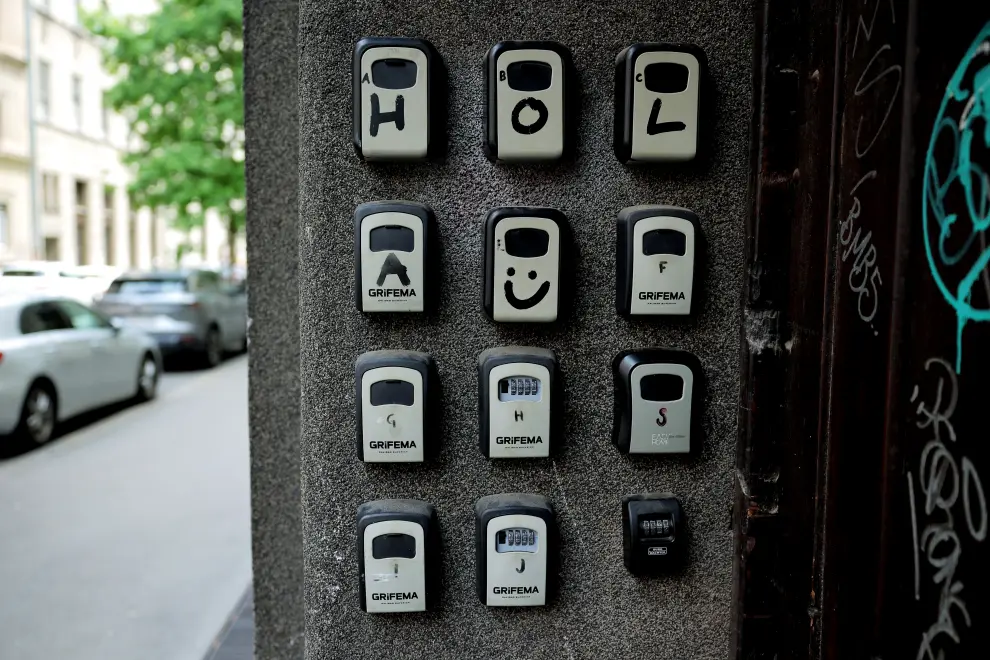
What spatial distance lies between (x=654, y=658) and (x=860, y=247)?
88 cm

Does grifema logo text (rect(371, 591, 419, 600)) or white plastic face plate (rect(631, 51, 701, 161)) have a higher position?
white plastic face plate (rect(631, 51, 701, 161))

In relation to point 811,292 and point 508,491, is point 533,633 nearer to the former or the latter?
point 508,491

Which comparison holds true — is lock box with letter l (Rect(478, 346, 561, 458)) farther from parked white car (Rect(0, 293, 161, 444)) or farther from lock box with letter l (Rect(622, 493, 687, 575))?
parked white car (Rect(0, 293, 161, 444))

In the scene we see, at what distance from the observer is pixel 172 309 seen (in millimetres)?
11617

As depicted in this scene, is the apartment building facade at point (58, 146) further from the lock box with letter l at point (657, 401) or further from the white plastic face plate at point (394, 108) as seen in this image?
the lock box with letter l at point (657, 401)

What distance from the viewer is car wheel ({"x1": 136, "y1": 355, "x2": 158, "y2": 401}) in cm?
960

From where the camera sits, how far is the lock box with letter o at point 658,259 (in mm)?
1363

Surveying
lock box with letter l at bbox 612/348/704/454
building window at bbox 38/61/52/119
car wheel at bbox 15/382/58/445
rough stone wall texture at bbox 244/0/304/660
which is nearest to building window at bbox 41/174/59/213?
building window at bbox 38/61/52/119

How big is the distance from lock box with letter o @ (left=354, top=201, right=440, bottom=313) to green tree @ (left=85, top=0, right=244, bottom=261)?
16.0 m

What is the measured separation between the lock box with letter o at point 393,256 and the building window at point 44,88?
26.9 metres

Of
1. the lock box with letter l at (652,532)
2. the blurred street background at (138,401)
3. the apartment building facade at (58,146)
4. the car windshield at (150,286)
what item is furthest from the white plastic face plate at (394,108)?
the apartment building facade at (58,146)

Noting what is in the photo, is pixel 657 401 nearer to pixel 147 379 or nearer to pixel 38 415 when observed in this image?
pixel 38 415

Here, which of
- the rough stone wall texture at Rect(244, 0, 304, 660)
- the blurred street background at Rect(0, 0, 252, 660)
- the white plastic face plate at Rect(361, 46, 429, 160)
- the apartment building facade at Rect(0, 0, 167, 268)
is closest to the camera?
the white plastic face plate at Rect(361, 46, 429, 160)

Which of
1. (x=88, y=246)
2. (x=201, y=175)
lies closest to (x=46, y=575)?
(x=201, y=175)
